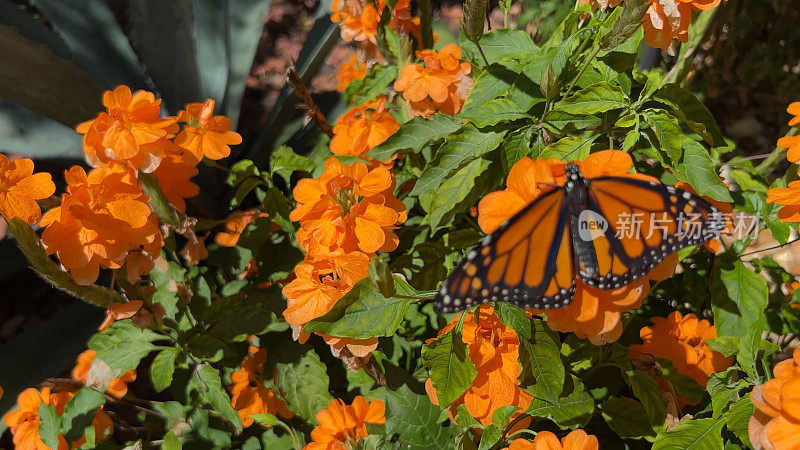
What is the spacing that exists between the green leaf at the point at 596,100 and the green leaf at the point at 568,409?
0.44 metres

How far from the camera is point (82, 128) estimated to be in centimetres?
96

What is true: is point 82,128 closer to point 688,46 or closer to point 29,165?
point 29,165

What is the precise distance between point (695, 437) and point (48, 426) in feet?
3.54

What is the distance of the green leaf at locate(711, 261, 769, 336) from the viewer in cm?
101

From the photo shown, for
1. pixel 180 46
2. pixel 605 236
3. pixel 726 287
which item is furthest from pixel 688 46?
pixel 180 46

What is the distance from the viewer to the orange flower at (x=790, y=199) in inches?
30.0

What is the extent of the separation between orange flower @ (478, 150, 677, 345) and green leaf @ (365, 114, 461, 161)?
321 mm

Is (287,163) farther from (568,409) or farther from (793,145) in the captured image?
(793,145)

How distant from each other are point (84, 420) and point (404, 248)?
0.72 m

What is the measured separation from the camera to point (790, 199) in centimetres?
77

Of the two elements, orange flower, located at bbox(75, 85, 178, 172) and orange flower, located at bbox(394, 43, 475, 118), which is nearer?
orange flower, located at bbox(75, 85, 178, 172)

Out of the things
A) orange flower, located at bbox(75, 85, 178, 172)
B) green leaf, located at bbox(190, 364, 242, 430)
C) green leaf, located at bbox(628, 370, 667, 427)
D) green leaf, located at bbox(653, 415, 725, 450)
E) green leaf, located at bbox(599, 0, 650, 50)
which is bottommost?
green leaf, located at bbox(190, 364, 242, 430)

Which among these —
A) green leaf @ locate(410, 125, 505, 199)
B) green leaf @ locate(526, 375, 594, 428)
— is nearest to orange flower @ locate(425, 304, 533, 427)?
green leaf @ locate(526, 375, 594, 428)

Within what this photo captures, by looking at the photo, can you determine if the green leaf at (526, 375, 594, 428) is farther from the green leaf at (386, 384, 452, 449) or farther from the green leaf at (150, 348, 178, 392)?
the green leaf at (150, 348, 178, 392)
